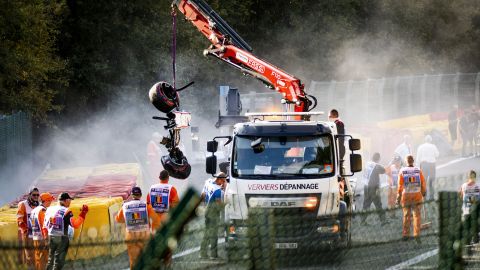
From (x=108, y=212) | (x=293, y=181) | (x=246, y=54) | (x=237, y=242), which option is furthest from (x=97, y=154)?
(x=237, y=242)

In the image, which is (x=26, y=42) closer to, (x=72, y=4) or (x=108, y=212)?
(x=72, y=4)

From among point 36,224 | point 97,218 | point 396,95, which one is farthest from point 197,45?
point 36,224

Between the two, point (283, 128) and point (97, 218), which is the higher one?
point (283, 128)

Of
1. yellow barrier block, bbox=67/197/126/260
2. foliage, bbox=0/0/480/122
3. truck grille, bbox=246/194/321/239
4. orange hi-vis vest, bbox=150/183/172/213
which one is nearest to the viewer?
truck grille, bbox=246/194/321/239

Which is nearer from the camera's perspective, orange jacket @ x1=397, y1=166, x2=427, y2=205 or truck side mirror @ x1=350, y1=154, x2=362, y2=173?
truck side mirror @ x1=350, y1=154, x2=362, y2=173

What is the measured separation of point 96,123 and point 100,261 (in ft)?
127

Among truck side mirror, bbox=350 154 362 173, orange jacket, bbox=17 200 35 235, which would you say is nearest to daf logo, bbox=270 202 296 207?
truck side mirror, bbox=350 154 362 173

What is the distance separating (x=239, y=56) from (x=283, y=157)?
6113mm

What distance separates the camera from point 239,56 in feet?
72.8

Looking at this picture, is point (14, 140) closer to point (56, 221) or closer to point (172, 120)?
point (172, 120)

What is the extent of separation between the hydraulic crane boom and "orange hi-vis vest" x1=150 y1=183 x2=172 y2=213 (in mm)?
5246

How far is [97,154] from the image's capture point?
4112 centimetres

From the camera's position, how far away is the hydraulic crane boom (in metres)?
21.1

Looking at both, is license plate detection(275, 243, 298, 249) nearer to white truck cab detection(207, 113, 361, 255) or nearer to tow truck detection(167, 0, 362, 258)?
tow truck detection(167, 0, 362, 258)
